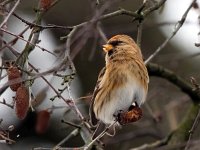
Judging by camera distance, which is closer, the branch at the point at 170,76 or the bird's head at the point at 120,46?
the bird's head at the point at 120,46

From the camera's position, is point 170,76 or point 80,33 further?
point 170,76

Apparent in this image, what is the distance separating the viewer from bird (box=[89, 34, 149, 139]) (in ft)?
16.3

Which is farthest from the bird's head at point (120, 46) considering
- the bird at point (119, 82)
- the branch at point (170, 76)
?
the branch at point (170, 76)

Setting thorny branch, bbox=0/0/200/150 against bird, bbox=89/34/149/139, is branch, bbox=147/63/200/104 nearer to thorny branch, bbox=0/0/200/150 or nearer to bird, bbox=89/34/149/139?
thorny branch, bbox=0/0/200/150

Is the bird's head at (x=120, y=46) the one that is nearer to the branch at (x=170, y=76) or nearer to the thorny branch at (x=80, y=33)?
the thorny branch at (x=80, y=33)

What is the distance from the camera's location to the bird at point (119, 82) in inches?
196

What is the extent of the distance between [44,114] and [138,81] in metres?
0.72

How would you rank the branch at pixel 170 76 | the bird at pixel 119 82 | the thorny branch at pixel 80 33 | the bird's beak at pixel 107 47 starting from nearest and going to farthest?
the thorny branch at pixel 80 33 → the bird at pixel 119 82 → the bird's beak at pixel 107 47 → the branch at pixel 170 76

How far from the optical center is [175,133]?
5.84 metres

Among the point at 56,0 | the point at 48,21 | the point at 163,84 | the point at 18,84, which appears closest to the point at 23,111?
the point at 18,84

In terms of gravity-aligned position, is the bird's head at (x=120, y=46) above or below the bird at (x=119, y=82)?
above

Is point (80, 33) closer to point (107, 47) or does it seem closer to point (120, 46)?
point (107, 47)

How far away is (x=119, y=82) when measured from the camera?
503 cm

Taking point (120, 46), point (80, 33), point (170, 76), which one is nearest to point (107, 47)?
point (120, 46)
